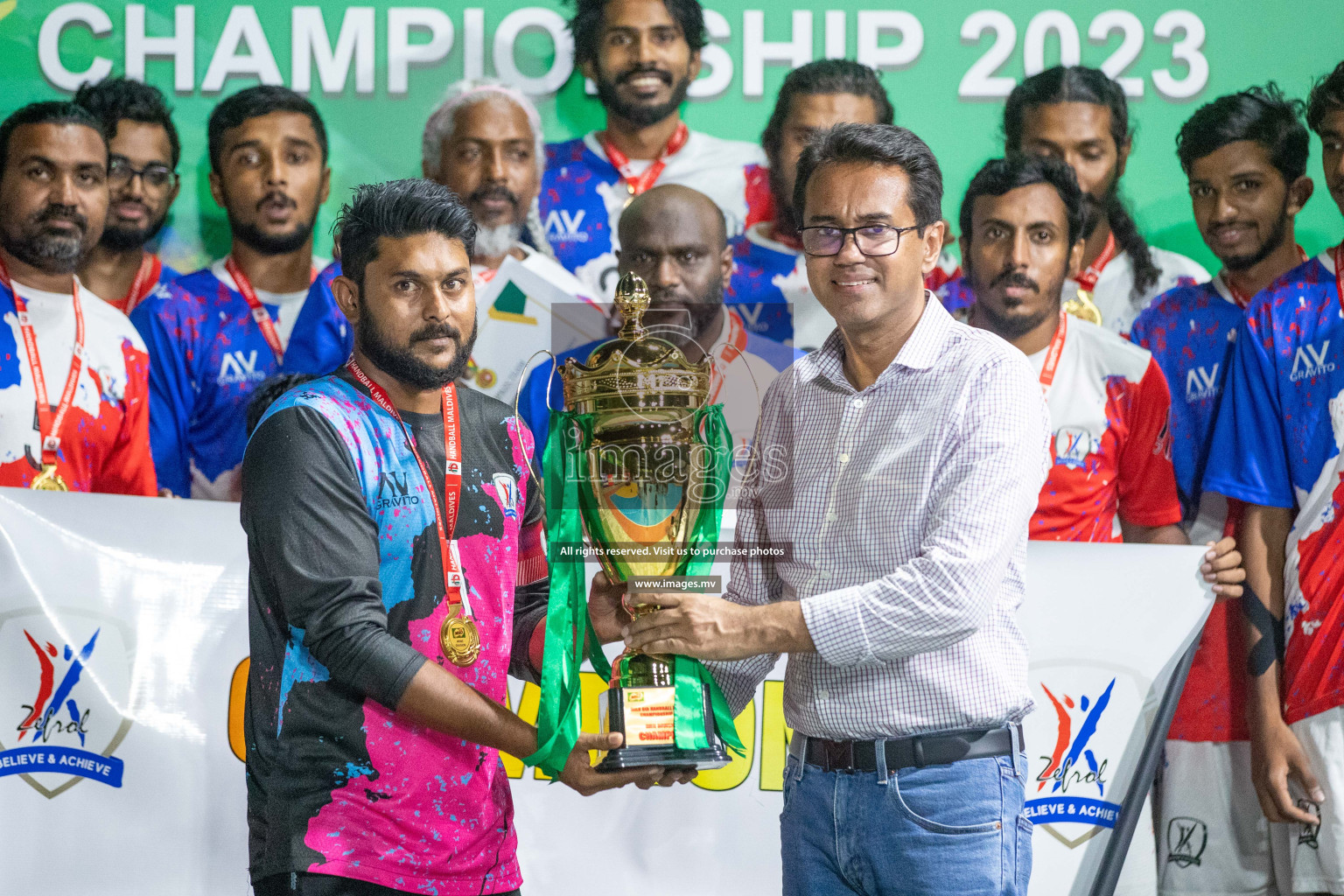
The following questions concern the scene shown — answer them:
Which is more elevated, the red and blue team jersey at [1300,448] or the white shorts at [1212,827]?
the red and blue team jersey at [1300,448]

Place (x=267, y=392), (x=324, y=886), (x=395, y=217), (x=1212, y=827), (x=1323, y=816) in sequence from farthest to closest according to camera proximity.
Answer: (x=267, y=392) → (x=1212, y=827) → (x=1323, y=816) → (x=395, y=217) → (x=324, y=886)

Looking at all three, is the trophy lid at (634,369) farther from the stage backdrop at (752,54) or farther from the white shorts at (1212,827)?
the stage backdrop at (752,54)

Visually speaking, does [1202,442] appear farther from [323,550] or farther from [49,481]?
[49,481]

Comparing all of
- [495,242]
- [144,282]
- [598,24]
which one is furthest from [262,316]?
[598,24]

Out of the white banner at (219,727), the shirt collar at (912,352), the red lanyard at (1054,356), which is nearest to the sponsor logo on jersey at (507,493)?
the shirt collar at (912,352)

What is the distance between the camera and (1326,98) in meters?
3.68

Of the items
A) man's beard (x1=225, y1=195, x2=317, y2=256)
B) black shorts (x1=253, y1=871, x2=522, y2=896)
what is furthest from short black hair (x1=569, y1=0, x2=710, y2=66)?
black shorts (x1=253, y1=871, x2=522, y2=896)

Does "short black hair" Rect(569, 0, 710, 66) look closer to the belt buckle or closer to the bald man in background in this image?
the bald man in background

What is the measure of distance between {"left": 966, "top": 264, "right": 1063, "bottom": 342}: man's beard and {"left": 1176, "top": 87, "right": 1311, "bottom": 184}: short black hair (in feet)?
2.62

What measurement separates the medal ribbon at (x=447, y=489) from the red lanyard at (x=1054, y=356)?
7.35 ft

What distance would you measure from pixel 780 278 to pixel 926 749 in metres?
2.58

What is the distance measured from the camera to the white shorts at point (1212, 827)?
11.6 feet

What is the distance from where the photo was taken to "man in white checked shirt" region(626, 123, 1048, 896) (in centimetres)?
→ 203

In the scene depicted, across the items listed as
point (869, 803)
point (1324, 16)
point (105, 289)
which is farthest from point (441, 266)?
point (1324, 16)
